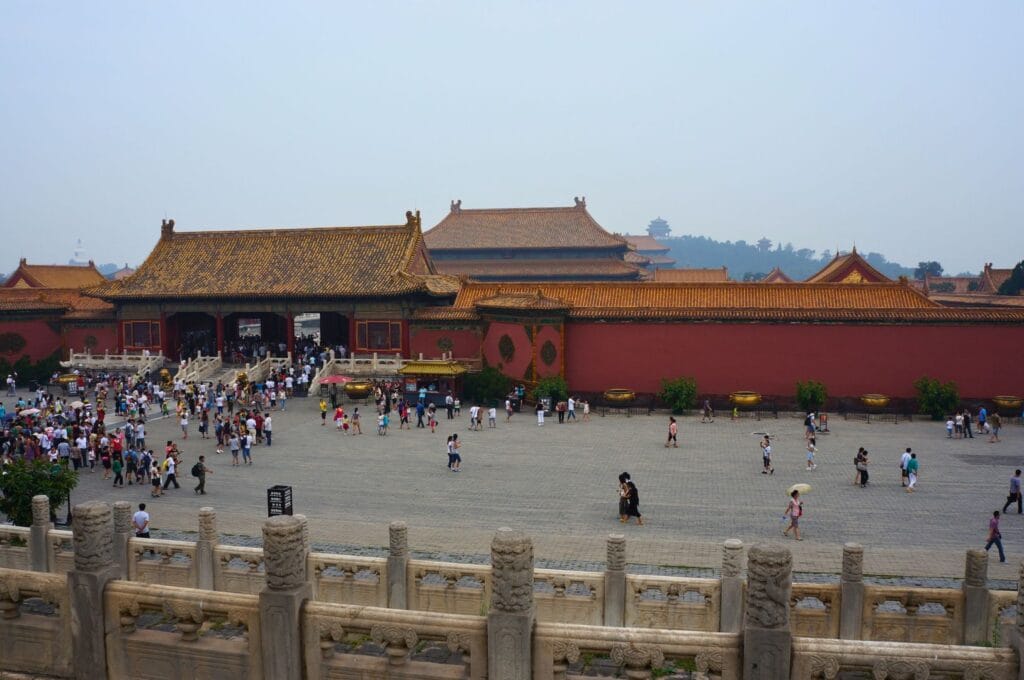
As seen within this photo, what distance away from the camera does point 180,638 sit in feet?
23.4

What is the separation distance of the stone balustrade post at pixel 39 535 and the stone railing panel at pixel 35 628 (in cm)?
607

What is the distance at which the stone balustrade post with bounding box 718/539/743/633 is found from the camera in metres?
10.6

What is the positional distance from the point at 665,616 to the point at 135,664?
6513 millimetres

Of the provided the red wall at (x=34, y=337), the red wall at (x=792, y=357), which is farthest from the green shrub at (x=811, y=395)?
the red wall at (x=34, y=337)

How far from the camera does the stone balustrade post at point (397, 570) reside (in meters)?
11.4

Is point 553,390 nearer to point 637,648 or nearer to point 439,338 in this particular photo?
point 439,338

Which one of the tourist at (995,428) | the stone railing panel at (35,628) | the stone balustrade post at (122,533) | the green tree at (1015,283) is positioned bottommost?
the tourist at (995,428)

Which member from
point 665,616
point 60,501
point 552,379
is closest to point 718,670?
point 665,616

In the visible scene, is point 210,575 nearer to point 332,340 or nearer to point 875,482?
point 875,482

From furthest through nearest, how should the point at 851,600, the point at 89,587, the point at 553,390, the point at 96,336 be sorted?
the point at 96,336
the point at 553,390
the point at 851,600
the point at 89,587

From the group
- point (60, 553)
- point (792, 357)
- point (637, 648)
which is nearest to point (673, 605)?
point (637, 648)

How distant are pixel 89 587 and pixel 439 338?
103ft

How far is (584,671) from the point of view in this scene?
8906 mm

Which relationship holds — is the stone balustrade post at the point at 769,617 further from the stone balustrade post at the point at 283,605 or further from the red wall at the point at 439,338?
the red wall at the point at 439,338
